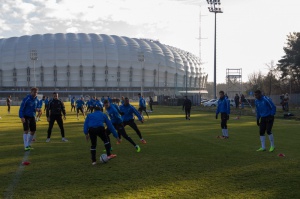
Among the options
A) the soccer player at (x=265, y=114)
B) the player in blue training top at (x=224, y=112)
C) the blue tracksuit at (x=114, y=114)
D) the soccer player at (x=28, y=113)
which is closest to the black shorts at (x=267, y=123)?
the soccer player at (x=265, y=114)

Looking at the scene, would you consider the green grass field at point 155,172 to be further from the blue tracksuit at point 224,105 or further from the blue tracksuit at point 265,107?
the blue tracksuit at point 224,105

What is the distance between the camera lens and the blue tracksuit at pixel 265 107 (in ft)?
41.2

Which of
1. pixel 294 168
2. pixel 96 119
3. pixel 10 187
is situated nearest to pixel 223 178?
pixel 294 168

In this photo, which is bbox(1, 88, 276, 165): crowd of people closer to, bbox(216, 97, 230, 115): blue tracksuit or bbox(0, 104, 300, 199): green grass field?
bbox(0, 104, 300, 199): green grass field

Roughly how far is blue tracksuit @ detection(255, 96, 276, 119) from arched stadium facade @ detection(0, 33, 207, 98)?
351 ft

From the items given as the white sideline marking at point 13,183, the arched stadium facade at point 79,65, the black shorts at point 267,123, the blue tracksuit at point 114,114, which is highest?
the arched stadium facade at point 79,65

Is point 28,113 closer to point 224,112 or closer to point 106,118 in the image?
point 106,118

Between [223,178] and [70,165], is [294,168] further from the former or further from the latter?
[70,165]

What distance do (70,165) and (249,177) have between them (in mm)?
4823

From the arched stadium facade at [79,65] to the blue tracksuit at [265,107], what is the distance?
351 feet

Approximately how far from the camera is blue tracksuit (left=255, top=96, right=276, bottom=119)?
12.6 m

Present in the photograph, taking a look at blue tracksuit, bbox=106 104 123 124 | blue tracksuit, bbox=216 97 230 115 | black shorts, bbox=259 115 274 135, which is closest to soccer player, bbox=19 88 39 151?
blue tracksuit, bbox=106 104 123 124

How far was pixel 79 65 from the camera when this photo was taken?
12406 centimetres

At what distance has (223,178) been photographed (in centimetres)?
841
